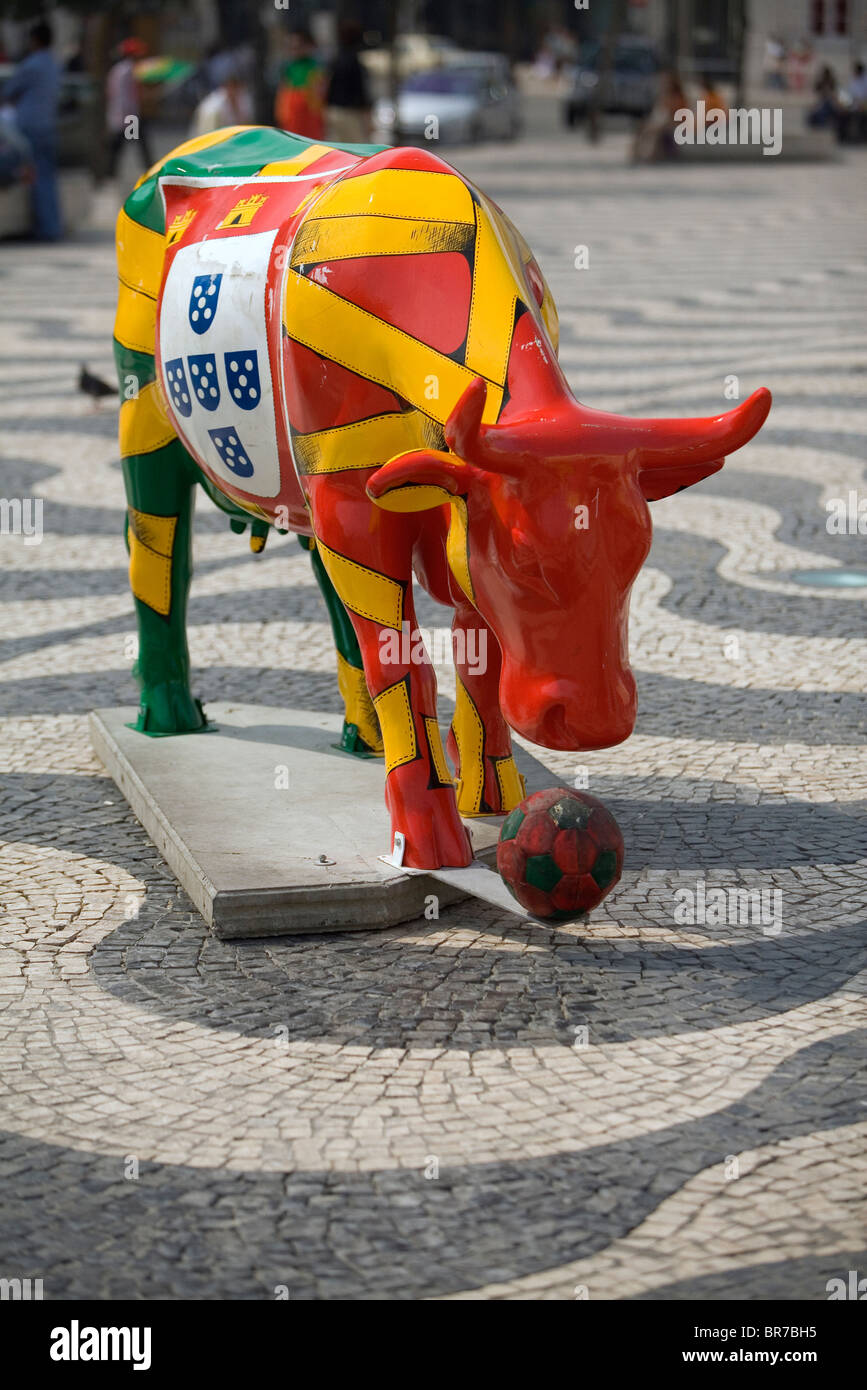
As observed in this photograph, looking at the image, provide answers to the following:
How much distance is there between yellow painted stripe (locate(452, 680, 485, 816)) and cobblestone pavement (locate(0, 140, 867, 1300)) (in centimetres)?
39

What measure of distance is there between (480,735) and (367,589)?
626mm

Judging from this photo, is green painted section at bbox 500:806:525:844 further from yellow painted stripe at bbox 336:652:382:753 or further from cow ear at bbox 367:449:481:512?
yellow painted stripe at bbox 336:652:382:753

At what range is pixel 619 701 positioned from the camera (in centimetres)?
366

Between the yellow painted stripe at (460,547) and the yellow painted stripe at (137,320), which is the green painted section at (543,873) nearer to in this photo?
the yellow painted stripe at (460,547)

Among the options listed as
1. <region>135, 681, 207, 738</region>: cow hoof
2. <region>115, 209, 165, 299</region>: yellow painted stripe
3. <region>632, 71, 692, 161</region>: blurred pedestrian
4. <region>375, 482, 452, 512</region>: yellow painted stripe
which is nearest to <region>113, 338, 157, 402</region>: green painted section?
<region>115, 209, 165, 299</region>: yellow painted stripe

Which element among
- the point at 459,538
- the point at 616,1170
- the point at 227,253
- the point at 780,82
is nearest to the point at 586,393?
the point at 227,253

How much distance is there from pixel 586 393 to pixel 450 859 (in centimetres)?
658

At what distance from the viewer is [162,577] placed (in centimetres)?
529

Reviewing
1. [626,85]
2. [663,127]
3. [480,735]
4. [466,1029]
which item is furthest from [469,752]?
[626,85]

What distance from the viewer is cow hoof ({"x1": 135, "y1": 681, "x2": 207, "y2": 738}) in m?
5.36

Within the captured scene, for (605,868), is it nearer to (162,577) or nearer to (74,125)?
(162,577)

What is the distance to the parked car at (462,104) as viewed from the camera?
34.1 meters

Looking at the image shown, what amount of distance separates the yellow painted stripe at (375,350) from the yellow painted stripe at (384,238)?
0.09 metres

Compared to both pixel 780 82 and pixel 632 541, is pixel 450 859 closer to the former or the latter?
pixel 632 541
